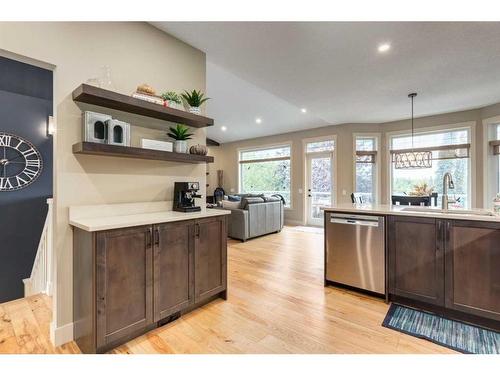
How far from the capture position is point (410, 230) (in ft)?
7.85

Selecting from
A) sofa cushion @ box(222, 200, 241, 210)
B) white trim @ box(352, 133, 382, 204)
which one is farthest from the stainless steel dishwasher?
white trim @ box(352, 133, 382, 204)

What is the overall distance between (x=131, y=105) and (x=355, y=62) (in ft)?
8.82

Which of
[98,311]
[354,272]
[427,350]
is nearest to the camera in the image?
[98,311]

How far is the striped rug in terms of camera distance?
1.84m

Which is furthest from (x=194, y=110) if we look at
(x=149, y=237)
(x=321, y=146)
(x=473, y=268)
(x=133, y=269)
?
(x=321, y=146)

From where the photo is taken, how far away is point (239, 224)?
5.11 meters

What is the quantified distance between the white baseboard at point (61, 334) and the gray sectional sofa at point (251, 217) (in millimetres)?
3384

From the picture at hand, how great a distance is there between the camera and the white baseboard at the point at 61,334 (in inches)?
73.7

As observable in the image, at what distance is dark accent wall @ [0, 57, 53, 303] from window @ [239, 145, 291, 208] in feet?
17.9

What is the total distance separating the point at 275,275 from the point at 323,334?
1.33 metres

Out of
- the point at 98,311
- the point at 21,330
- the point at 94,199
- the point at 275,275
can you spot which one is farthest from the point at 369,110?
the point at 21,330

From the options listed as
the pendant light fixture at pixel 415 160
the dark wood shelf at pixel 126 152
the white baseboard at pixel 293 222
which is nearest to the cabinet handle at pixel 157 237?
the dark wood shelf at pixel 126 152

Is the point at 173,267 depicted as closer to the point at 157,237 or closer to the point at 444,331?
the point at 157,237

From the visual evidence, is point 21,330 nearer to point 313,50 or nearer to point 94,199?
point 94,199
